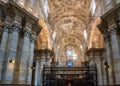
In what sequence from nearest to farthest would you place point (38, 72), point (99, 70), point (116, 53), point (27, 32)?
point (116, 53)
point (27, 32)
point (99, 70)
point (38, 72)

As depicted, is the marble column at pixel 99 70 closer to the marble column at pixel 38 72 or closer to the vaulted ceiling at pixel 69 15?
the vaulted ceiling at pixel 69 15

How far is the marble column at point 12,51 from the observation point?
1037 cm

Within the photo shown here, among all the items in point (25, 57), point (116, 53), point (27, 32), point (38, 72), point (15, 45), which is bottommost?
point (38, 72)

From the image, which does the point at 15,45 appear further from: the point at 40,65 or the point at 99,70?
the point at 99,70

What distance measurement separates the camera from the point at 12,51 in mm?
10953

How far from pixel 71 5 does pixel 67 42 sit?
1658 cm

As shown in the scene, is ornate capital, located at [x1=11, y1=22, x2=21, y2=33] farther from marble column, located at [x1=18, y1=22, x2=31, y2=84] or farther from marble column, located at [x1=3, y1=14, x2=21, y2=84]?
marble column, located at [x1=18, y1=22, x2=31, y2=84]

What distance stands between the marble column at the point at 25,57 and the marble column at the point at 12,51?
883mm

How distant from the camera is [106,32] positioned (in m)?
12.9

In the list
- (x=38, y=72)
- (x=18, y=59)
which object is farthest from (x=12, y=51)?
(x=38, y=72)

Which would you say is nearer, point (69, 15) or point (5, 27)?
point (5, 27)

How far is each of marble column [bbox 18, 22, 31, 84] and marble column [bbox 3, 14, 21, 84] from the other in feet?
2.90

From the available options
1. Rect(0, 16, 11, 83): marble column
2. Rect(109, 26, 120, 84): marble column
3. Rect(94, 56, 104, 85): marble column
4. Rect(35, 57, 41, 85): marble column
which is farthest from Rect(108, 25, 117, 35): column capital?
Rect(35, 57, 41, 85): marble column

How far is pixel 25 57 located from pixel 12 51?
143cm
